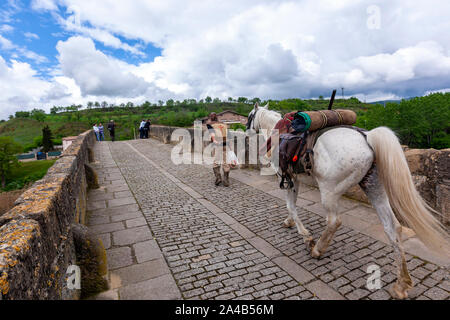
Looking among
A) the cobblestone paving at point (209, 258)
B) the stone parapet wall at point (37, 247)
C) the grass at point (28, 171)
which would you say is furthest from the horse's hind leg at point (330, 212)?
the grass at point (28, 171)

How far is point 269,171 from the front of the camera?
764 cm

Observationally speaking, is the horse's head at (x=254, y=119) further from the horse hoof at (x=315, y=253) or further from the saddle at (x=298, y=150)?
the horse hoof at (x=315, y=253)

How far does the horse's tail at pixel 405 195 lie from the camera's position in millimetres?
2596

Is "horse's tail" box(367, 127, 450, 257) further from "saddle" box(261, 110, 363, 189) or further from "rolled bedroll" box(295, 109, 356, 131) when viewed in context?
"rolled bedroll" box(295, 109, 356, 131)

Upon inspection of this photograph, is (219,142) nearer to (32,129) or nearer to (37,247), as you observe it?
(37,247)

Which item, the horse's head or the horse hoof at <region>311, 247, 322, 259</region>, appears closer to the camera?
the horse hoof at <region>311, 247, 322, 259</region>

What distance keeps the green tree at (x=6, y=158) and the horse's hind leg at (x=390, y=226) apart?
7737cm

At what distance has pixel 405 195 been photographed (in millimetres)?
Result: 2609

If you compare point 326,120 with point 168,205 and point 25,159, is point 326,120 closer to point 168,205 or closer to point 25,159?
point 168,205

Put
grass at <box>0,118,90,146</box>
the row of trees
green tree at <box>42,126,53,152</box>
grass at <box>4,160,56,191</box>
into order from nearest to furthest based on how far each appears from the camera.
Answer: the row of trees → grass at <box>4,160,56,191</box> → green tree at <box>42,126,53,152</box> → grass at <box>0,118,90,146</box>

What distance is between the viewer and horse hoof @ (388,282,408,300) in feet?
8.13

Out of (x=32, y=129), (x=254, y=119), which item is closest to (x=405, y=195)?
(x=254, y=119)

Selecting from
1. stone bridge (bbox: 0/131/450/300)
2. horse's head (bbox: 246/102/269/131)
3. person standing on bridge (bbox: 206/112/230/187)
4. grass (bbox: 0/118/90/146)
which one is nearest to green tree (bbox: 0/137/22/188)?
grass (bbox: 0/118/90/146)
